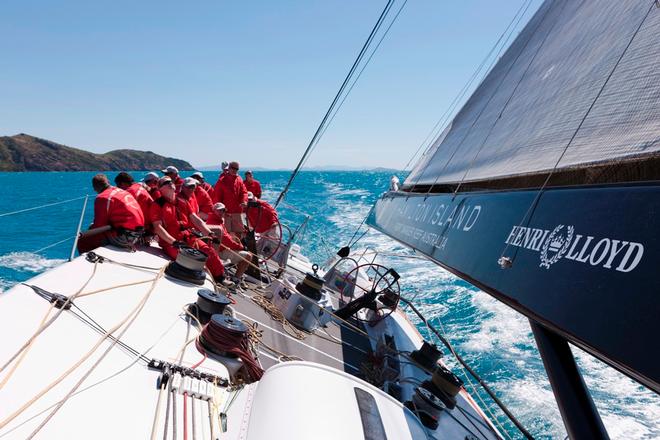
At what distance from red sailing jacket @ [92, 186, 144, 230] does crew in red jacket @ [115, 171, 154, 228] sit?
37 cm

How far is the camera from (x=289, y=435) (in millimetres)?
1550

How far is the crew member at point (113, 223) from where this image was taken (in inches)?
146

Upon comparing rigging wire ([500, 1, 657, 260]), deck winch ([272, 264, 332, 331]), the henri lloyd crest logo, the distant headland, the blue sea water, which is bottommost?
the distant headland

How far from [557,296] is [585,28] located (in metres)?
1.68

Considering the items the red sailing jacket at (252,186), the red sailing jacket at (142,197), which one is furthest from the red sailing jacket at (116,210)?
the red sailing jacket at (252,186)

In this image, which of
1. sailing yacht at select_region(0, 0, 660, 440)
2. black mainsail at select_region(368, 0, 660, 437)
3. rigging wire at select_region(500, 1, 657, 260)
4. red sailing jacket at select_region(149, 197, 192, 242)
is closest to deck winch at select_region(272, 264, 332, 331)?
sailing yacht at select_region(0, 0, 660, 440)

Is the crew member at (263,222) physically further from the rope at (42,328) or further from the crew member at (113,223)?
the rope at (42,328)

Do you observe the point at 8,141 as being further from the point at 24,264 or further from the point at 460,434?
the point at 460,434

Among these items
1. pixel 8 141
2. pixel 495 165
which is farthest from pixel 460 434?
pixel 8 141

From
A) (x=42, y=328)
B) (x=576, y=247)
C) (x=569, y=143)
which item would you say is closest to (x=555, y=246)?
(x=576, y=247)

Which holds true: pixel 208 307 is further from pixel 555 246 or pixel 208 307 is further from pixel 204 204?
pixel 204 204

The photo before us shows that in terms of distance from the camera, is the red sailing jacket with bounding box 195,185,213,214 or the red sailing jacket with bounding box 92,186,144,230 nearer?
the red sailing jacket with bounding box 92,186,144,230

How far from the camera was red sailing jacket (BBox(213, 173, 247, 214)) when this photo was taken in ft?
20.7

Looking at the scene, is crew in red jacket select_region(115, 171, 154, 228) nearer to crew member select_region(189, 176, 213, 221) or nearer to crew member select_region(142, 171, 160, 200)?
crew member select_region(142, 171, 160, 200)
